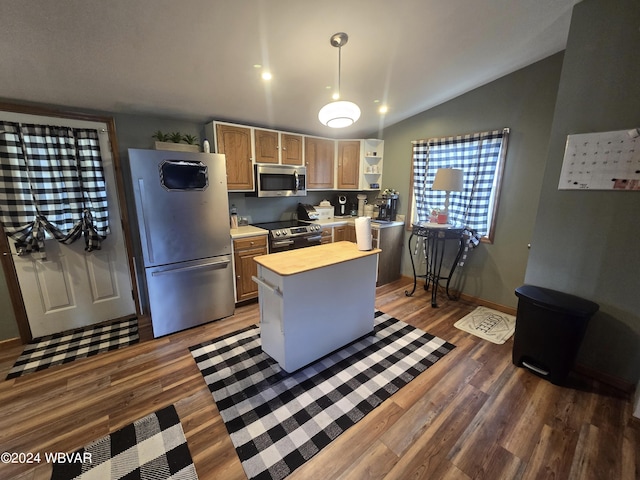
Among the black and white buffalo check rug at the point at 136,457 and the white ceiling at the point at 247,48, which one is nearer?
the black and white buffalo check rug at the point at 136,457

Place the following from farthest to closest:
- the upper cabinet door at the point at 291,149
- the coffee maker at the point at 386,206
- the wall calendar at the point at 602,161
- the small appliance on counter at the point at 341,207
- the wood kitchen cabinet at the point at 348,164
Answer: the small appliance on counter at the point at 341,207 < the wood kitchen cabinet at the point at 348,164 < the coffee maker at the point at 386,206 < the upper cabinet door at the point at 291,149 < the wall calendar at the point at 602,161

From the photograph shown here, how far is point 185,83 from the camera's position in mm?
2213

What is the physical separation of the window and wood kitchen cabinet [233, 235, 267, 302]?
241cm

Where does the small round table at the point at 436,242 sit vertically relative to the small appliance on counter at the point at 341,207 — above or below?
below

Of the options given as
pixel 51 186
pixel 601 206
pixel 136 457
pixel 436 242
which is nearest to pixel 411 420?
pixel 136 457

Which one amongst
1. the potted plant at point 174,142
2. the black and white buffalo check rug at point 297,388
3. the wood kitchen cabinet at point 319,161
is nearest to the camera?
the black and white buffalo check rug at point 297,388

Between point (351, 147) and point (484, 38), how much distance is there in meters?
2.09

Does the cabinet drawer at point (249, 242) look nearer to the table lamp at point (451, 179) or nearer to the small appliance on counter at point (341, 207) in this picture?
the small appliance on counter at point (341, 207)

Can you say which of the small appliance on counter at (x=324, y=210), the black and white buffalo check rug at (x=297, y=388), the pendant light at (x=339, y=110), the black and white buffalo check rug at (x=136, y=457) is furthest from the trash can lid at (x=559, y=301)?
the small appliance on counter at (x=324, y=210)

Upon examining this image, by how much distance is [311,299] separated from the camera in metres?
2.03

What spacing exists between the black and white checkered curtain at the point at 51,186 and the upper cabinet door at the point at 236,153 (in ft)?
3.88

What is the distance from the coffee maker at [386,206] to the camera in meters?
3.89

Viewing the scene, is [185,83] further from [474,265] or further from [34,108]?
[474,265]

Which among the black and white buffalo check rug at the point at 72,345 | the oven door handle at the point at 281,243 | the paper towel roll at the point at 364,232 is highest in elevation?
the paper towel roll at the point at 364,232
